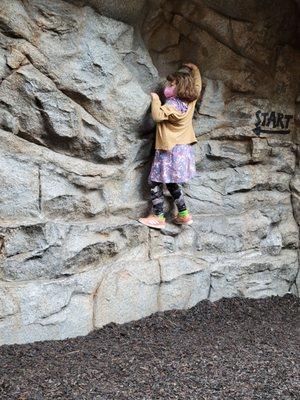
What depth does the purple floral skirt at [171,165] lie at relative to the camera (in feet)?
13.4

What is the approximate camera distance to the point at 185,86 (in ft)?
13.4

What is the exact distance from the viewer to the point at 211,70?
14.7 ft

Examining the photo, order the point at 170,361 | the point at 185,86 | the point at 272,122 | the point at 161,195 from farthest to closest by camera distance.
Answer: the point at 272,122 → the point at 161,195 → the point at 185,86 → the point at 170,361

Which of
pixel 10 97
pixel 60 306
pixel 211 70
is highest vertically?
pixel 211 70

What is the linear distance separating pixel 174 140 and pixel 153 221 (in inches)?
24.2

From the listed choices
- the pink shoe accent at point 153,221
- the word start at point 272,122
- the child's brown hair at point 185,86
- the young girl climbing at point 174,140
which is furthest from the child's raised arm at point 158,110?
the word start at point 272,122

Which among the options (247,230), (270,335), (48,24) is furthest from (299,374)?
(48,24)

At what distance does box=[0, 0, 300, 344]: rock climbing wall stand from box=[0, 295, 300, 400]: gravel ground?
171 mm

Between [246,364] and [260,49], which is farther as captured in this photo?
[260,49]

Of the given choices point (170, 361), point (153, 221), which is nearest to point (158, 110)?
point (153, 221)

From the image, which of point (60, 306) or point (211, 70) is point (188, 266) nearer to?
point (60, 306)

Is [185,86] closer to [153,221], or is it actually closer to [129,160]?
[129,160]

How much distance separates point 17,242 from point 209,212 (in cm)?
169

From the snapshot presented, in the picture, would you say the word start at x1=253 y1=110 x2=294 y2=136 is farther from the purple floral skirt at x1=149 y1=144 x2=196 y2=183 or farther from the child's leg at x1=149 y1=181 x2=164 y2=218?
the child's leg at x1=149 y1=181 x2=164 y2=218
